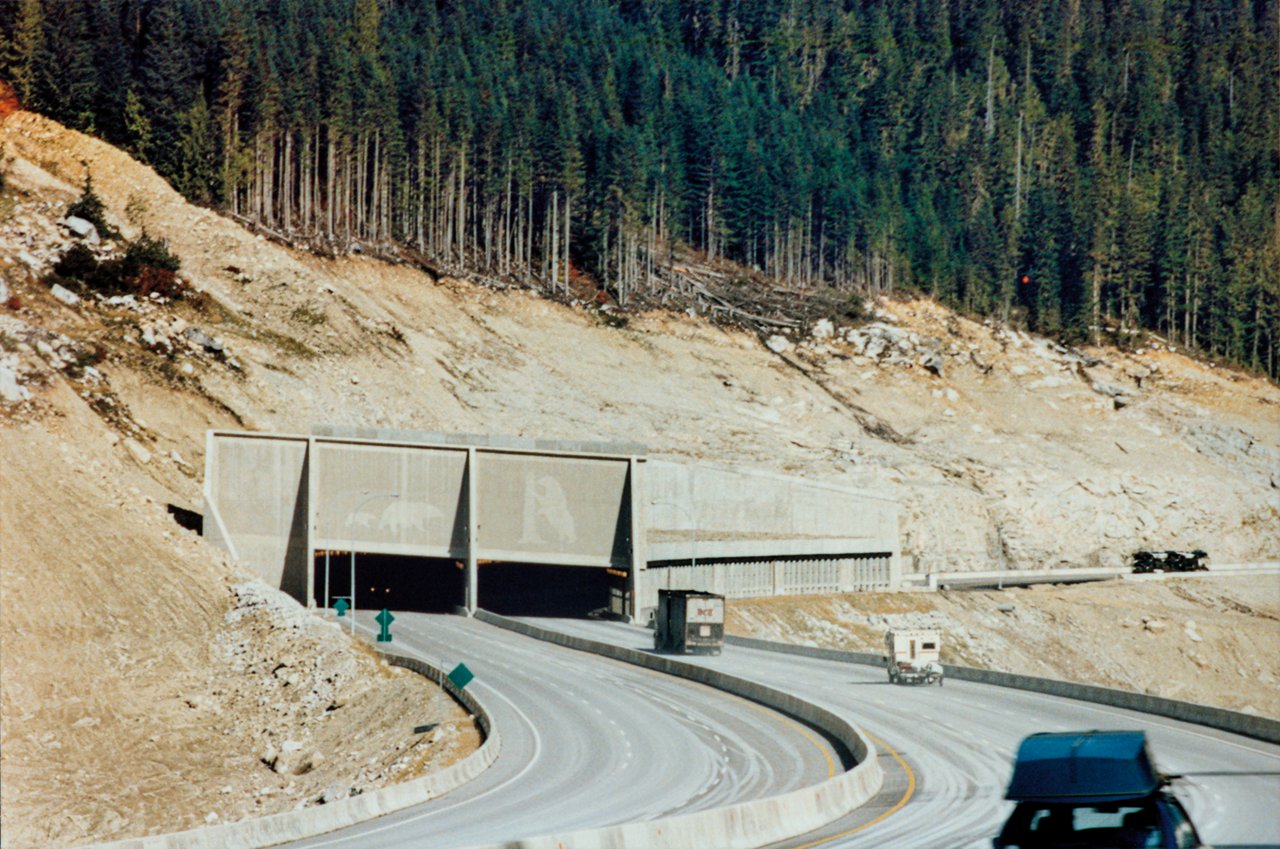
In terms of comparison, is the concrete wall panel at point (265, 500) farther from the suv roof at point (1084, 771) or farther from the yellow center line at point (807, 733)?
the suv roof at point (1084, 771)

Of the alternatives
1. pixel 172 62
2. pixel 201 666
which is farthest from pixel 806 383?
pixel 201 666

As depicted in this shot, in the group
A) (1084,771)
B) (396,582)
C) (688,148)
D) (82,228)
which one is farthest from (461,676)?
(688,148)

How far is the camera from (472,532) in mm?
87625

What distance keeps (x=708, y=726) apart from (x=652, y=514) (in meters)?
43.3

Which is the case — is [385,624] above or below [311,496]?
below

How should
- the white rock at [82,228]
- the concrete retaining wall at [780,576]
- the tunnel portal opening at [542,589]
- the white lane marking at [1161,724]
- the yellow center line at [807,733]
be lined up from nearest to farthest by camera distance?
the white lane marking at [1161,724], the yellow center line at [807,733], the concrete retaining wall at [780,576], the tunnel portal opening at [542,589], the white rock at [82,228]

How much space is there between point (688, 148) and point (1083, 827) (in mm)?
143451

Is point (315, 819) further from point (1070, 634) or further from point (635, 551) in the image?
point (1070, 634)

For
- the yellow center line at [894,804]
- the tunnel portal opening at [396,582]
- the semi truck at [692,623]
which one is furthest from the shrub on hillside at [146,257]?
the yellow center line at [894,804]

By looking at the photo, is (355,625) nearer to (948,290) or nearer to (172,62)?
(172,62)

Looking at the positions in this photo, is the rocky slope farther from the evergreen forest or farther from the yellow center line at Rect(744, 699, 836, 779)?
the yellow center line at Rect(744, 699, 836, 779)

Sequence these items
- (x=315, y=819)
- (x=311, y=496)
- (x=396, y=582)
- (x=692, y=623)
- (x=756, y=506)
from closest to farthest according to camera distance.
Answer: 1. (x=315, y=819)
2. (x=692, y=623)
3. (x=311, y=496)
4. (x=756, y=506)
5. (x=396, y=582)

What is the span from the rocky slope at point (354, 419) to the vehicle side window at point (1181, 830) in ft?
101

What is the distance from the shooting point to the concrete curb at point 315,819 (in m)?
31.8
